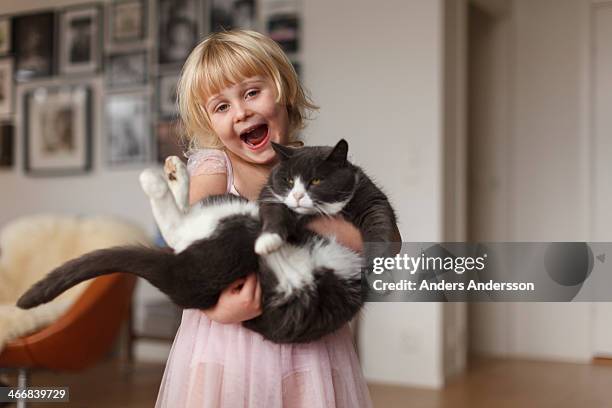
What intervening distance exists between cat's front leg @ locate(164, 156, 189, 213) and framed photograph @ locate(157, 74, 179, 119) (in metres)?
2.35

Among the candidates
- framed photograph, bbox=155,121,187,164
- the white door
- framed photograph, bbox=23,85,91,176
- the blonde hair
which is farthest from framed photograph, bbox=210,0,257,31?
the blonde hair

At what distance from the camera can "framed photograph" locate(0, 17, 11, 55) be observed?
10.4 ft

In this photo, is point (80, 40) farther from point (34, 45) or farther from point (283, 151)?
point (283, 151)

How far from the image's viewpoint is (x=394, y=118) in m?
2.42

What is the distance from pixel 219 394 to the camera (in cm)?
68

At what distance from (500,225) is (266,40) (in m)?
2.02

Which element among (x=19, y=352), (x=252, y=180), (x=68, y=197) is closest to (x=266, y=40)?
(x=252, y=180)

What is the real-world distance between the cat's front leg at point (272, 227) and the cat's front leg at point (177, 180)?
0.07m

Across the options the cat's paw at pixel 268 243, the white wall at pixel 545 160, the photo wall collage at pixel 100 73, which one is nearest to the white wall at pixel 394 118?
the white wall at pixel 545 160

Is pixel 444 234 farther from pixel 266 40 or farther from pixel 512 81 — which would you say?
pixel 266 40

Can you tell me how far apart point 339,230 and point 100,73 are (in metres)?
2.68

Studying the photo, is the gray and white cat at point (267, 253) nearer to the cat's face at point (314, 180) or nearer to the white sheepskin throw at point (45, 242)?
the cat's face at point (314, 180)

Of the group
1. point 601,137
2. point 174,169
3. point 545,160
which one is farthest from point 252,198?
point 545,160

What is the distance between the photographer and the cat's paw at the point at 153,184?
559 mm
